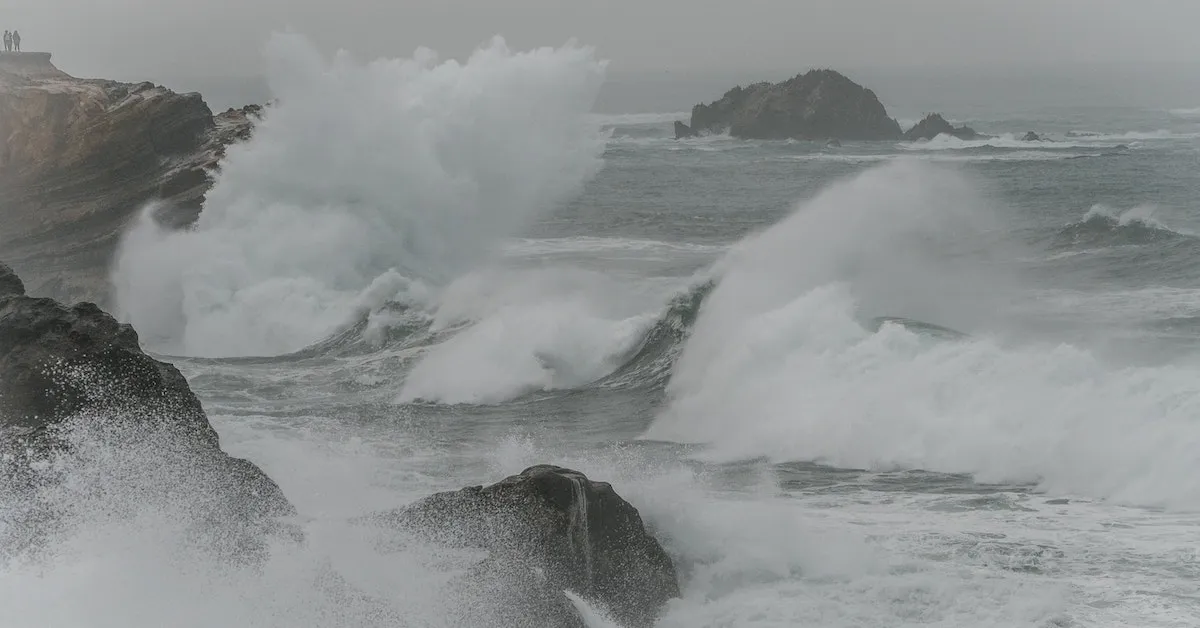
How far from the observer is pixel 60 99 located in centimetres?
2564

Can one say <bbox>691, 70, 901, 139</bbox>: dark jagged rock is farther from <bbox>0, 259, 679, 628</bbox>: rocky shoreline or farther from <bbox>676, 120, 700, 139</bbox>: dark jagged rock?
<bbox>0, 259, 679, 628</bbox>: rocky shoreline

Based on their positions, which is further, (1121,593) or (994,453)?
(994,453)

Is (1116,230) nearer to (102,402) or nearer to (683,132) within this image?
(102,402)

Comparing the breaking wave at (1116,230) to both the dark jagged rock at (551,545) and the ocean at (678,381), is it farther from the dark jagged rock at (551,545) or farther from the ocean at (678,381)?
the dark jagged rock at (551,545)

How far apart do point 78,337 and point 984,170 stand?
133ft

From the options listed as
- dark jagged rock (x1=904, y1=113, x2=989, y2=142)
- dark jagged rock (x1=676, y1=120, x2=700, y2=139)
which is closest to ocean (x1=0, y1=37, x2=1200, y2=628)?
dark jagged rock (x1=904, y1=113, x2=989, y2=142)

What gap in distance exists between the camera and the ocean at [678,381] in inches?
371

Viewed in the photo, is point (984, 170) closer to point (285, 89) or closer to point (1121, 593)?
point (285, 89)

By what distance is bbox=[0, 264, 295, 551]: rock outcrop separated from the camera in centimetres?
984

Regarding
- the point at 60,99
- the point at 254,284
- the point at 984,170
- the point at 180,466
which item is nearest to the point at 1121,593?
the point at 180,466

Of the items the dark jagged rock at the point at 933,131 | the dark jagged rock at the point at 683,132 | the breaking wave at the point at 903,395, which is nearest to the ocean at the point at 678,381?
the breaking wave at the point at 903,395

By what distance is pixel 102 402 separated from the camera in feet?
33.5

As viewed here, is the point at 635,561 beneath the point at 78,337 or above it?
beneath

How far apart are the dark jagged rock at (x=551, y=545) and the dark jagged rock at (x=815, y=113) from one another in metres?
55.2
